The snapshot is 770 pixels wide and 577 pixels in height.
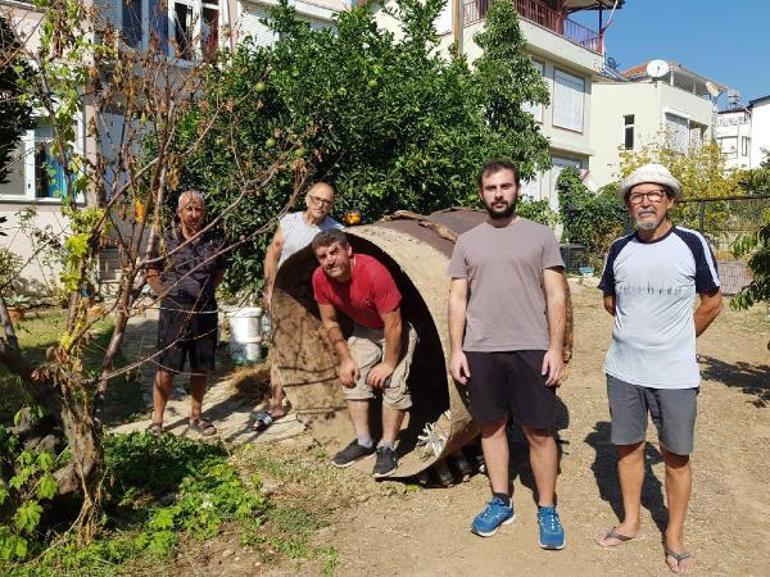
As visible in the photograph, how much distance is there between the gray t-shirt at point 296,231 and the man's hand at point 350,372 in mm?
925

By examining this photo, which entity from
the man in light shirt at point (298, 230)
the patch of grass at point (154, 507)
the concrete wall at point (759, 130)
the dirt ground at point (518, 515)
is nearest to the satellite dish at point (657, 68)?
the concrete wall at point (759, 130)

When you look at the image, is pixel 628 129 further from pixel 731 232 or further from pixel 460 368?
pixel 460 368

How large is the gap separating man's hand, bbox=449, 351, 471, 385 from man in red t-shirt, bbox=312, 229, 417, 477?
729 millimetres

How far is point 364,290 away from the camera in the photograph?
171 inches

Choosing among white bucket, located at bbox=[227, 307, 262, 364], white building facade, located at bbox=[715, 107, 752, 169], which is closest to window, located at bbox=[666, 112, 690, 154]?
white building facade, located at bbox=[715, 107, 752, 169]

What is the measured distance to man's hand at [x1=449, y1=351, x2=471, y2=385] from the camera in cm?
370

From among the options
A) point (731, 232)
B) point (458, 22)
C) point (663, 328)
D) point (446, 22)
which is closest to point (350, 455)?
point (663, 328)

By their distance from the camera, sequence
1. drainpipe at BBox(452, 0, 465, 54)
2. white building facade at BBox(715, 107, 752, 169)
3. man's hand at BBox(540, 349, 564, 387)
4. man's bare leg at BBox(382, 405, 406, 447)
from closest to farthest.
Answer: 1. man's hand at BBox(540, 349, 564, 387)
2. man's bare leg at BBox(382, 405, 406, 447)
3. drainpipe at BBox(452, 0, 465, 54)
4. white building facade at BBox(715, 107, 752, 169)

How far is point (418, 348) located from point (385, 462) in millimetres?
1595

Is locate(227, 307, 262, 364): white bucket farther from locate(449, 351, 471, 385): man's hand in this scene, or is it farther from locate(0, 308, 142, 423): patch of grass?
locate(449, 351, 471, 385): man's hand

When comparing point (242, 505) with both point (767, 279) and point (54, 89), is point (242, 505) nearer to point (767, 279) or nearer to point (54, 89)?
point (54, 89)

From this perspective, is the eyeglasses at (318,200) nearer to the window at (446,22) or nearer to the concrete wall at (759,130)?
the window at (446,22)

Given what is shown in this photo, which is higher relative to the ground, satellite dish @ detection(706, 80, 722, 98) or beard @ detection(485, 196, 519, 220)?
satellite dish @ detection(706, 80, 722, 98)

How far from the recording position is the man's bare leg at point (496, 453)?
3.78 metres
